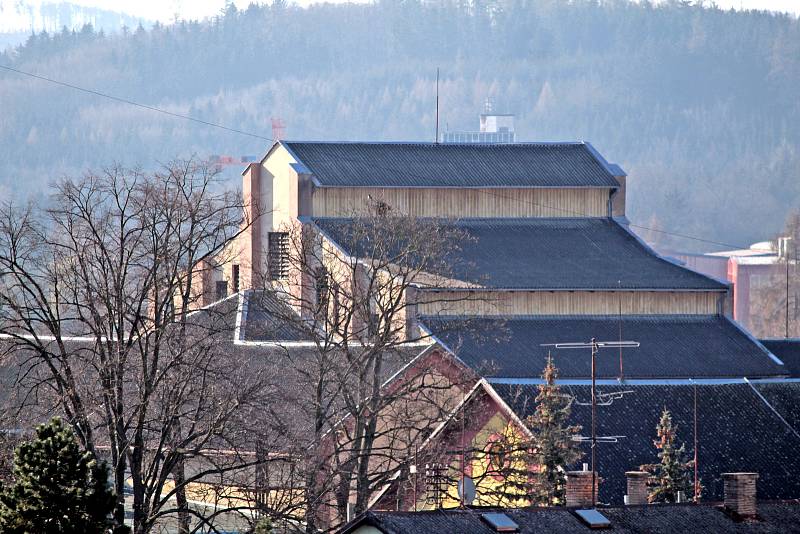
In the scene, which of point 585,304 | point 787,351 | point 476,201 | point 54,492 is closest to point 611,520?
point 54,492

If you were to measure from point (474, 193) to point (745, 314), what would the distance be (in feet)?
355

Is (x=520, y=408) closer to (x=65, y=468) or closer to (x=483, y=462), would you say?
(x=483, y=462)

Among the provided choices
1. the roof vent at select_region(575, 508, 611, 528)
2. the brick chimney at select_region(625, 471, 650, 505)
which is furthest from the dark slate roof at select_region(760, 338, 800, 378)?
the roof vent at select_region(575, 508, 611, 528)

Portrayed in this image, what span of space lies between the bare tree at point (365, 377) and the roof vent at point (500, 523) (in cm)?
859

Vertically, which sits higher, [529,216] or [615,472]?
[529,216]

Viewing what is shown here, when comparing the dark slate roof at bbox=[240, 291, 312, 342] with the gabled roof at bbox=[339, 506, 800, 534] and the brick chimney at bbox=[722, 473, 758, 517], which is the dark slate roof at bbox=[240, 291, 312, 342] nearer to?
the gabled roof at bbox=[339, 506, 800, 534]

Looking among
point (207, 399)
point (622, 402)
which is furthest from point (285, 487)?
point (622, 402)

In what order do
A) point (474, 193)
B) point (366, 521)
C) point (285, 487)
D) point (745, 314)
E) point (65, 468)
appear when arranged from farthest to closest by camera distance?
point (745, 314) < point (474, 193) < point (285, 487) < point (366, 521) < point (65, 468)

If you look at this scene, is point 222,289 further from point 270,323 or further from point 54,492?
point 54,492

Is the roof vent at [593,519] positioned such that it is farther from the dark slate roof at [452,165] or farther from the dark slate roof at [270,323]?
the dark slate roof at [452,165]

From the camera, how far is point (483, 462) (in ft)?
180

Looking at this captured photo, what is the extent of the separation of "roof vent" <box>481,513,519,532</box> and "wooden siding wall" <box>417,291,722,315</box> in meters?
34.6

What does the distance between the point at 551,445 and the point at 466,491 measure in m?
6.83

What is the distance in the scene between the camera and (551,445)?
2064 inches
